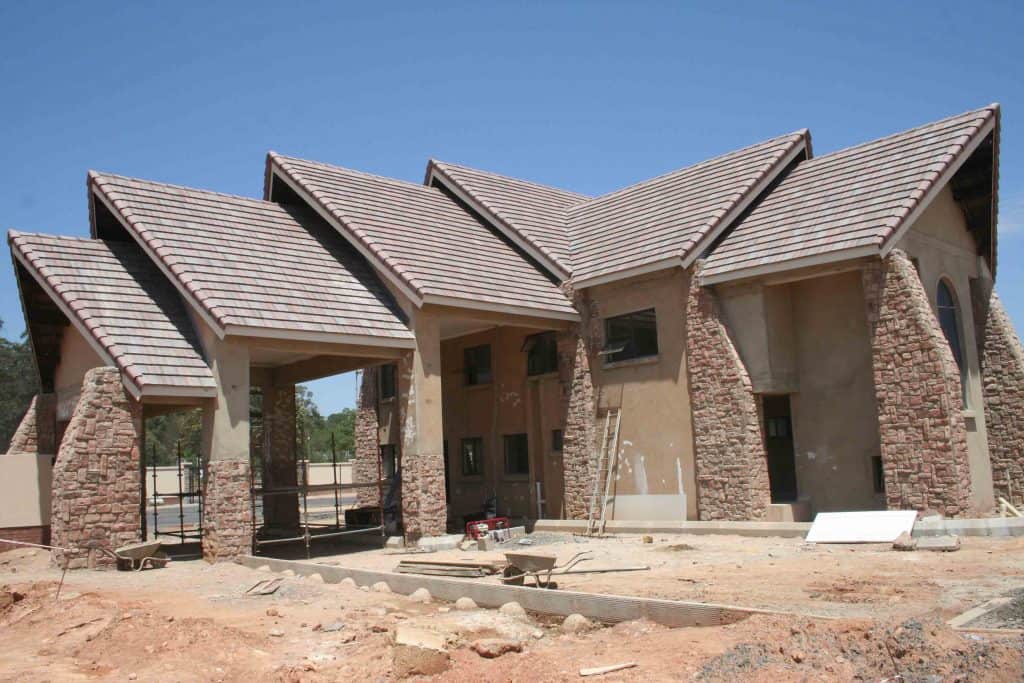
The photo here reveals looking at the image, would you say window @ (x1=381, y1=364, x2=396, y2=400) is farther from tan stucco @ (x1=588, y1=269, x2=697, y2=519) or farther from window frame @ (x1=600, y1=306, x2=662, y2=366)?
window frame @ (x1=600, y1=306, x2=662, y2=366)

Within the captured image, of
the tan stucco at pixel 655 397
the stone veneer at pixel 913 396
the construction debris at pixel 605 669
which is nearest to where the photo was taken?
the construction debris at pixel 605 669

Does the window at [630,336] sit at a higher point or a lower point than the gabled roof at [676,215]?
lower

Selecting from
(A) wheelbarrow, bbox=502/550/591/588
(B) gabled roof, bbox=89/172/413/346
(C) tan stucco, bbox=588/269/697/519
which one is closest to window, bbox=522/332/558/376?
(C) tan stucco, bbox=588/269/697/519

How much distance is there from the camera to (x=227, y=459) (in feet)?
56.2

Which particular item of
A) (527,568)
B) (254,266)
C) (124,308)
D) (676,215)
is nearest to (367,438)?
(254,266)

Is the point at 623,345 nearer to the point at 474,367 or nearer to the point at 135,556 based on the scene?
the point at 474,367

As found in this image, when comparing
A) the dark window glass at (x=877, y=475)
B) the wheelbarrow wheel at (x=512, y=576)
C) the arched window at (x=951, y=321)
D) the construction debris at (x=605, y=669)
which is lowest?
the construction debris at (x=605, y=669)

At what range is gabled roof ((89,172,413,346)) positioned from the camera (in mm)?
17703

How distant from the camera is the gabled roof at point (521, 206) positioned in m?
23.5

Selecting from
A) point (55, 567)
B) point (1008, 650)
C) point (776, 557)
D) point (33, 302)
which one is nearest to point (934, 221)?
point (776, 557)

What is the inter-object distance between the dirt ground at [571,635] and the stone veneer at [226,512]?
893 mm

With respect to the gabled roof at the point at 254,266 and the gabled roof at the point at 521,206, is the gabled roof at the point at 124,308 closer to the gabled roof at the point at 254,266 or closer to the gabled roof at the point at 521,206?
the gabled roof at the point at 254,266

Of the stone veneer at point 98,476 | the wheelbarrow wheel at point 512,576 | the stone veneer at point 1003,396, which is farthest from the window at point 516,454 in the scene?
the wheelbarrow wheel at point 512,576

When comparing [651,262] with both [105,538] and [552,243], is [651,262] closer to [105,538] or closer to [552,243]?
[552,243]
